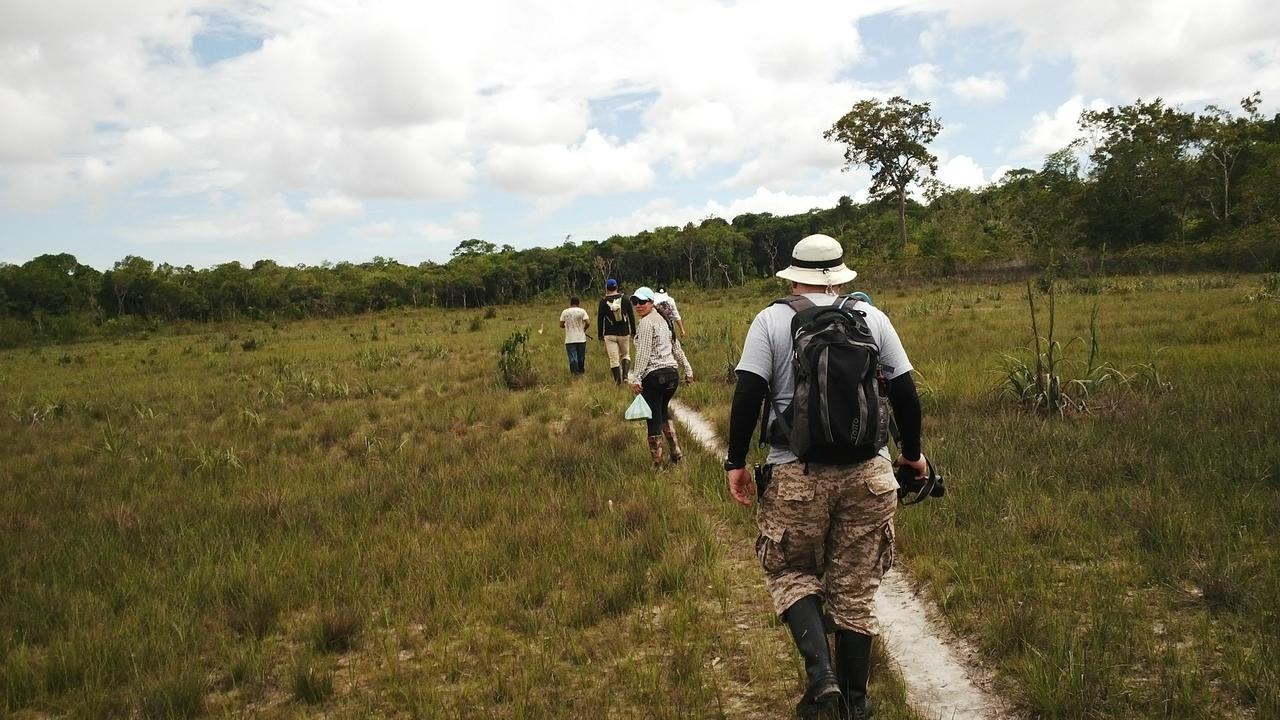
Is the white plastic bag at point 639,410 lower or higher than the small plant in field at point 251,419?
higher

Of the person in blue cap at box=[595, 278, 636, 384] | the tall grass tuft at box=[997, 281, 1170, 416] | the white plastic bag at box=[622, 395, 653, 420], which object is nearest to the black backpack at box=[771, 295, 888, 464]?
the white plastic bag at box=[622, 395, 653, 420]

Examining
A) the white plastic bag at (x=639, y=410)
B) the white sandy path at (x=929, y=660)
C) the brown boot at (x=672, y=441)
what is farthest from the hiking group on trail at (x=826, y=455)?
the brown boot at (x=672, y=441)

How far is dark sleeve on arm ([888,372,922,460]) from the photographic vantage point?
10.2 ft

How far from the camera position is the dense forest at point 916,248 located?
115 ft

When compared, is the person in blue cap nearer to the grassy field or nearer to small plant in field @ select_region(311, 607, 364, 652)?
the grassy field

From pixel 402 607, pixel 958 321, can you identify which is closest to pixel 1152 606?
pixel 402 607

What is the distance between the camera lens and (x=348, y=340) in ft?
84.8

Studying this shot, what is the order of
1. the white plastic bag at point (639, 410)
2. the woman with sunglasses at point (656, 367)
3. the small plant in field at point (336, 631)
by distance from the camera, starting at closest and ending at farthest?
the small plant in field at point (336, 631) → the white plastic bag at point (639, 410) → the woman with sunglasses at point (656, 367)

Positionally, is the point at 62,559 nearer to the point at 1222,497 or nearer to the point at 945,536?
the point at 945,536

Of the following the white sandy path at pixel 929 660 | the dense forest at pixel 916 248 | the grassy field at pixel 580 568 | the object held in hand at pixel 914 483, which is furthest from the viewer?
the dense forest at pixel 916 248

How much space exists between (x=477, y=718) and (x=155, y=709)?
159 cm

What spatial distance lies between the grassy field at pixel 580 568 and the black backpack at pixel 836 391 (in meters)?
1.24

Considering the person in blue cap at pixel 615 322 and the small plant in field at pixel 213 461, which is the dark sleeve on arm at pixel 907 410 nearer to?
the small plant in field at pixel 213 461

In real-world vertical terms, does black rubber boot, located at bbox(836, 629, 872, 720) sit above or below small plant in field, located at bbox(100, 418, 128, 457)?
below
